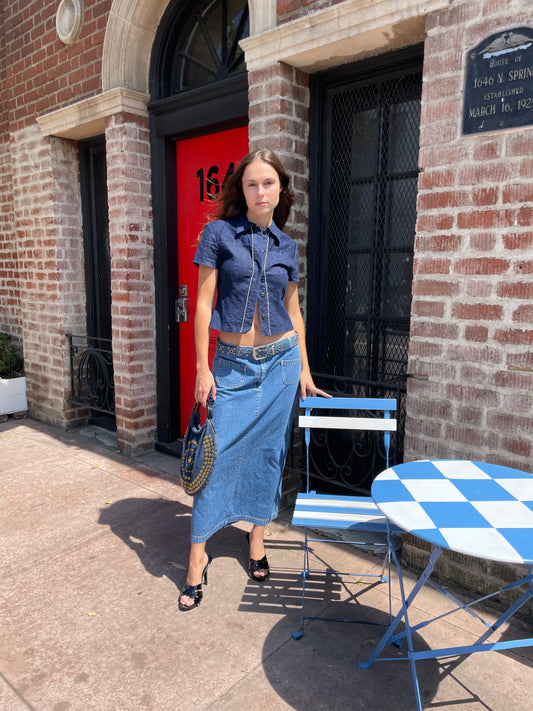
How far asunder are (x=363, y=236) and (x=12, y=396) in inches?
171

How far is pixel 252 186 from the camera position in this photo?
2.49 meters

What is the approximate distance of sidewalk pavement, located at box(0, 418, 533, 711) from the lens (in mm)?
2074

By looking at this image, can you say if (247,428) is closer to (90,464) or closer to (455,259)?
(455,259)

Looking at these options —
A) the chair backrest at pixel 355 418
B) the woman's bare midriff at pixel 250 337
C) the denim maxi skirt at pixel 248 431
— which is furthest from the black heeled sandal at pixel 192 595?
the woman's bare midriff at pixel 250 337

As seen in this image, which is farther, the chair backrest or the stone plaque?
the chair backrest

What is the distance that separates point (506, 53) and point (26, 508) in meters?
3.94

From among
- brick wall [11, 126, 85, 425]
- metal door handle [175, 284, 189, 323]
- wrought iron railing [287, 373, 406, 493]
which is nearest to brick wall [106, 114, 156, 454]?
metal door handle [175, 284, 189, 323]

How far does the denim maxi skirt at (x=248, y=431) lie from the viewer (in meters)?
2.55

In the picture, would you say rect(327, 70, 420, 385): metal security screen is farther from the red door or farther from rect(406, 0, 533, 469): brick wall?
the red door

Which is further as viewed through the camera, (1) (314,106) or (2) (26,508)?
(2) (26,508)

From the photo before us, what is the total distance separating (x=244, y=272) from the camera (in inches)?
98.7

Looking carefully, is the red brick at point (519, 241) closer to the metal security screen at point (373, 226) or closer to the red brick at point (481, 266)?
the red brick at point (481, 266)

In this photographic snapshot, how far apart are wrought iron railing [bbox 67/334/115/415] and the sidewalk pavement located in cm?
176

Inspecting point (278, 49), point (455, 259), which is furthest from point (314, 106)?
point (455, 259)
